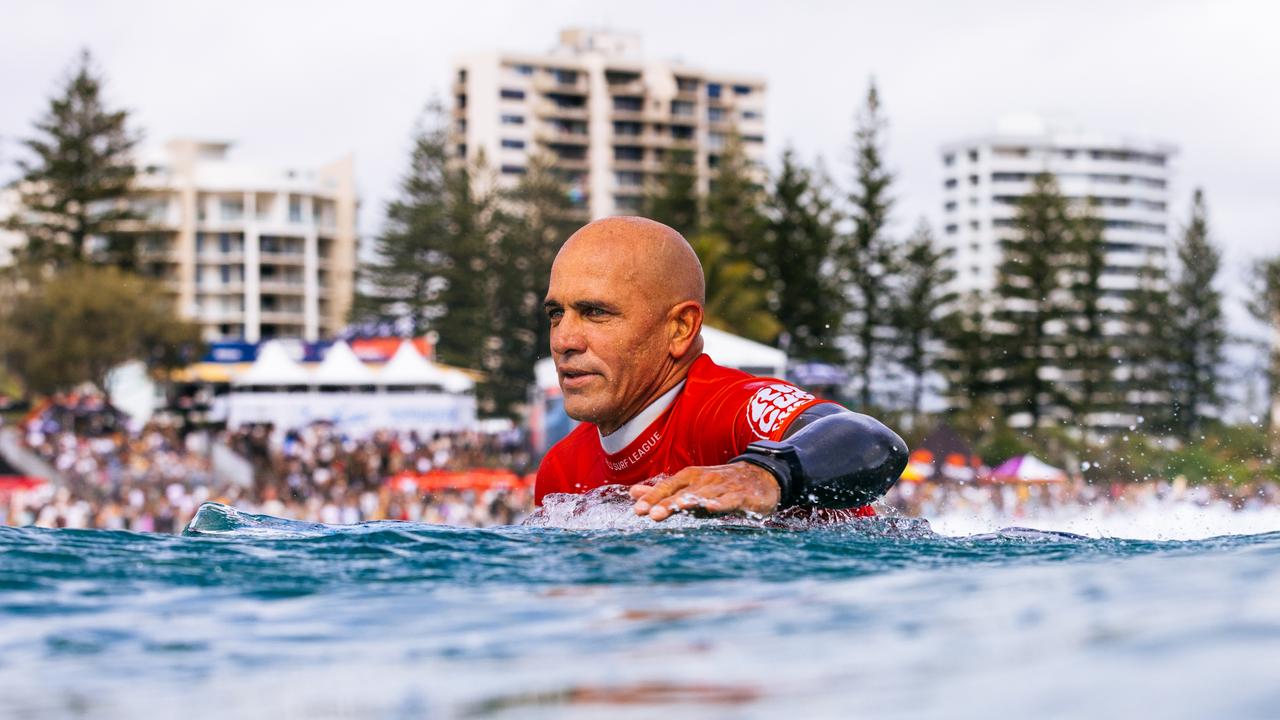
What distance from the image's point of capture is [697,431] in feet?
15.1

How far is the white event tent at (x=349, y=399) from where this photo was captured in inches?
1577

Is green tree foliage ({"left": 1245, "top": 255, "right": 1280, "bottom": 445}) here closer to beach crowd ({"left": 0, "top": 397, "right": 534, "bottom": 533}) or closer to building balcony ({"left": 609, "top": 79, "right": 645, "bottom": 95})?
beach crowd ({"left": 0, "top": 397, "right": 534, "bottom": 533})

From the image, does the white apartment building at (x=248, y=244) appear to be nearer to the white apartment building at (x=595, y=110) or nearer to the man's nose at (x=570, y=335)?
the white apartment building at (x=595, y=110)

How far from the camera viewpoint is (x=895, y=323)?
4972 centimetres

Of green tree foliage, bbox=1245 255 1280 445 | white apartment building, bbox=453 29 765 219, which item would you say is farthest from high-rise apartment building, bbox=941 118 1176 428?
green tree foliage, bbox=1245 255 1280 445

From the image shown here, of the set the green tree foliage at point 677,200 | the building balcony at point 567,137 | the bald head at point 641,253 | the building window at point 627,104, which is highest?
the building window at point 627,104

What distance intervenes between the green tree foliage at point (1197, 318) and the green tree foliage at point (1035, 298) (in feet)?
15.2

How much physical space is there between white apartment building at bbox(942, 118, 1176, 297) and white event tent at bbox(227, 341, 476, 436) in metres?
96.3

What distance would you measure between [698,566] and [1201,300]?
52346 millimetres

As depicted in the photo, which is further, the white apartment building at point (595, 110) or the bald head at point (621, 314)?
the white apartment building at point (595, 110)

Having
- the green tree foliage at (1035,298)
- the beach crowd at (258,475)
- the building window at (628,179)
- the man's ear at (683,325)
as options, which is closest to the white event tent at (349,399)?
the beach crowd at (258,475)

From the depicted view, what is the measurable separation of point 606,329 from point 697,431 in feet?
1.36

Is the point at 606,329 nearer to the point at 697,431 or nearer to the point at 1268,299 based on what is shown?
the point at 697,431

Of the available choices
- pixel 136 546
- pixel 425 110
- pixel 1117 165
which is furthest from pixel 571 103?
pixel 136 546
